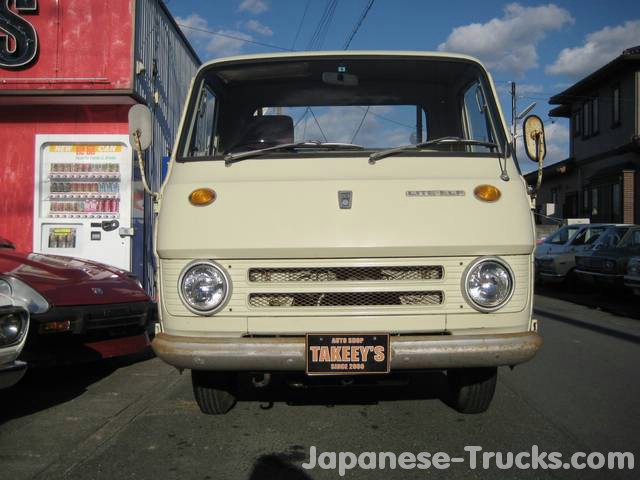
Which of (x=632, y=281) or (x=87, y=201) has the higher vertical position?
(x=87, y=201)

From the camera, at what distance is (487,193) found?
3.58m

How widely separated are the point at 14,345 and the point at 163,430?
1.10 meters

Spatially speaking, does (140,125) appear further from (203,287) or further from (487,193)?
(487,193)

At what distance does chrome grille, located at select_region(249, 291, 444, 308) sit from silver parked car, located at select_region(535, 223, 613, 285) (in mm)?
11763

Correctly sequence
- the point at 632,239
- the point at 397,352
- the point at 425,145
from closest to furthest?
the point at 397,352 → the point at 425,145 → the point at 632,239

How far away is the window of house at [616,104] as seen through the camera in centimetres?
2241

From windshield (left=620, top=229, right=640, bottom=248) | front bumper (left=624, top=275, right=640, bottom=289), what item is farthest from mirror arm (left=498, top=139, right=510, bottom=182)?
windshield (left=620, top=229, right=640, bottom=248)

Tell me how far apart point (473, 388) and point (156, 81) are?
763cm

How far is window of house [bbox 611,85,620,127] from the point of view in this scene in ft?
73.5

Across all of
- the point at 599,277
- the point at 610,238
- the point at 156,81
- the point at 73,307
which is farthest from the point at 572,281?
the point at 73,307

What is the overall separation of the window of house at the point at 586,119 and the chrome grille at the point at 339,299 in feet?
81.5

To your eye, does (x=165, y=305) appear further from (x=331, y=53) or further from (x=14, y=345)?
(x=331, y=53)

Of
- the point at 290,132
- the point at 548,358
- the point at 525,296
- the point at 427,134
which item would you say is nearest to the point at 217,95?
the point at 290,132

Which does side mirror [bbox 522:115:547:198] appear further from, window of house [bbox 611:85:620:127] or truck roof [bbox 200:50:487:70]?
window of house [bbox 611:85:620:127]
